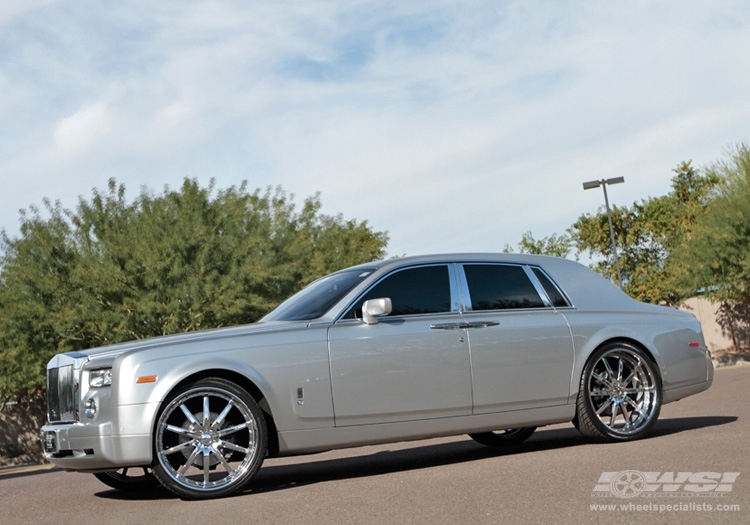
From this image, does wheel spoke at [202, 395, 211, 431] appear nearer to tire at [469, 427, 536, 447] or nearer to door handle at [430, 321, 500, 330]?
door handle at [430, 321, 500, 330]

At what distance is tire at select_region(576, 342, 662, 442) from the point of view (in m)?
8.84

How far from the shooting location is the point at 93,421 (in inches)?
289

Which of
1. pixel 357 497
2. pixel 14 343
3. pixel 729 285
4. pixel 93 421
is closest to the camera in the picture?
pixel 357 497

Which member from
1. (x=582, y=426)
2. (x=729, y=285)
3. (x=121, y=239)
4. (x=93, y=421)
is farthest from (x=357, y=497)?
(x=729, y=285)

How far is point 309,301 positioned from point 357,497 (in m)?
2.21

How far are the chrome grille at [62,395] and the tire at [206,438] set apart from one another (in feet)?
2.50

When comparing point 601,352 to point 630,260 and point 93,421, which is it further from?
point 630,260

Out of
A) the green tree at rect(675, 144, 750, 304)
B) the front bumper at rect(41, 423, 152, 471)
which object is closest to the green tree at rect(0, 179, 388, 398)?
the green tree at rect(675, 144, 750, 304)

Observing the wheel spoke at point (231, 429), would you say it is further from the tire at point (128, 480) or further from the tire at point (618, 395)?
the tire at point (618, 395)

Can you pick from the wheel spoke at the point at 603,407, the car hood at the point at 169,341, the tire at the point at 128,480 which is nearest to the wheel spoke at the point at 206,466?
the car hood at the point at 169,341

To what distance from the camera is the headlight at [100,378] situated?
7359mm

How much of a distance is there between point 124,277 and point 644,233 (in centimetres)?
3784

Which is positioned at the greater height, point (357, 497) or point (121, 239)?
point (121, 239)

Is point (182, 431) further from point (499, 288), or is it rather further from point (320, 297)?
point (499, 288)
